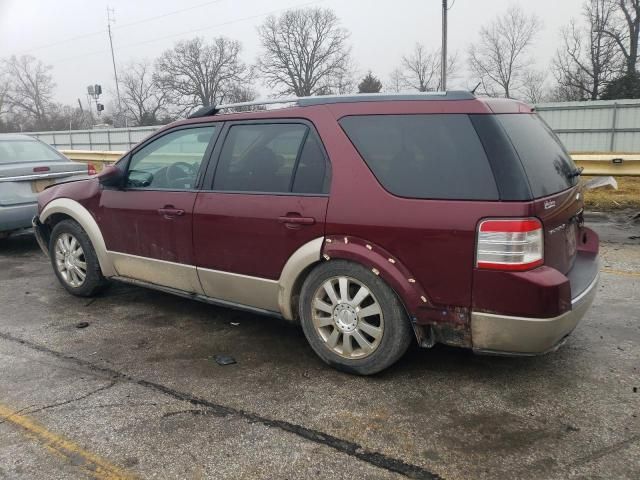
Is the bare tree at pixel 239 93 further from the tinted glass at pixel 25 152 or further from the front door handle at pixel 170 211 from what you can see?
the front door handle at pixel 170 211

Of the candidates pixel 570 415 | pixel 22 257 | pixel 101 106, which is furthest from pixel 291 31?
pixel 570 415

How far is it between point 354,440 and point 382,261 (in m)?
1.00

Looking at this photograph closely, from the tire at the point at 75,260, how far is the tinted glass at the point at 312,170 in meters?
2.40

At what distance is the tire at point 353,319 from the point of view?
327 cm

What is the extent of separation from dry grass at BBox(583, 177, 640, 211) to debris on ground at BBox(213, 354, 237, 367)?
696cm

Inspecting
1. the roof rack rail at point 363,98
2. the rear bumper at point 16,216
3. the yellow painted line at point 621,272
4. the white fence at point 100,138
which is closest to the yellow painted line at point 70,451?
the roof rack rail at point 363,98

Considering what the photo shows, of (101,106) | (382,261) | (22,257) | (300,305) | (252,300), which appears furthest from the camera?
(101,106)

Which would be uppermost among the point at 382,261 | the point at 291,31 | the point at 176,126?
the point at 291,31

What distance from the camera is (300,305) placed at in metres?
3.64

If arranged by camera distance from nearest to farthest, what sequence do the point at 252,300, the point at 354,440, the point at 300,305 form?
the point at 354,440
the point at 300,305
the point at 252,300

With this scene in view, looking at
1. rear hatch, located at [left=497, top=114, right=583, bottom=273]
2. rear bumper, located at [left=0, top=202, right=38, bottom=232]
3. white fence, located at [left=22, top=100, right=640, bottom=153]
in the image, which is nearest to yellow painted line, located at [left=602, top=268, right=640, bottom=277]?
rear hatch, located at [left=497, top=114, right=583, bottom=273]

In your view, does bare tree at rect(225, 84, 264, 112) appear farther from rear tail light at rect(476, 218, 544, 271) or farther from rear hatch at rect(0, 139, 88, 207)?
rear tail light at rect(476, 218, 544, 271)

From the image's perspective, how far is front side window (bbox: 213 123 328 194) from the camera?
11.7 feet

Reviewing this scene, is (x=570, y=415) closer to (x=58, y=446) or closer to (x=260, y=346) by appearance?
(x=260, y=346)
